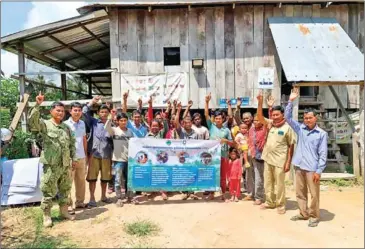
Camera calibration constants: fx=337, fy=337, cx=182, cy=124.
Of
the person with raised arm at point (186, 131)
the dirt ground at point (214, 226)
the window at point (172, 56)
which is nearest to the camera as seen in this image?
the dirt ground at point (214, 226)

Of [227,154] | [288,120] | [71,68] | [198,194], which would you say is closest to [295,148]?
[288,120]

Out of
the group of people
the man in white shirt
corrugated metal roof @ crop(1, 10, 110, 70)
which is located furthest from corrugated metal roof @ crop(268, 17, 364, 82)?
corrugated metal roof @ crop(1, 10, 110, 70)

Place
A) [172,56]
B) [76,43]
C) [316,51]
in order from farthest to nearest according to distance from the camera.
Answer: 1. [76,43]
2. [172,56]
3. [316,51]

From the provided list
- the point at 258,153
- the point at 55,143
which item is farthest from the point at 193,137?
the point at 55,143

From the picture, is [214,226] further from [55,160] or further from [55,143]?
[55,143]

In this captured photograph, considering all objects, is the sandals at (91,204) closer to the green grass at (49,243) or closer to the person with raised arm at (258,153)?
the green grass at (49,243)

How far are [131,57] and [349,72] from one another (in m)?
5.33

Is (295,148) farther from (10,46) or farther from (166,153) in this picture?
(10,46)

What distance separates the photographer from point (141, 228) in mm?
4363

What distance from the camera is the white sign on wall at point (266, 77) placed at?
886cm

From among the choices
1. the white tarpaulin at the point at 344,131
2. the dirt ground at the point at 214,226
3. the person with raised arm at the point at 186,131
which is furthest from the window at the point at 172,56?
A: the white tarpaulin at the point at 344,131

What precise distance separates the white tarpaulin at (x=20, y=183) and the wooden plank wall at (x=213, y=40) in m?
3.66

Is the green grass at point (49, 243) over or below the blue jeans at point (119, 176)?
below

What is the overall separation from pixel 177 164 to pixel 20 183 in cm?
263
